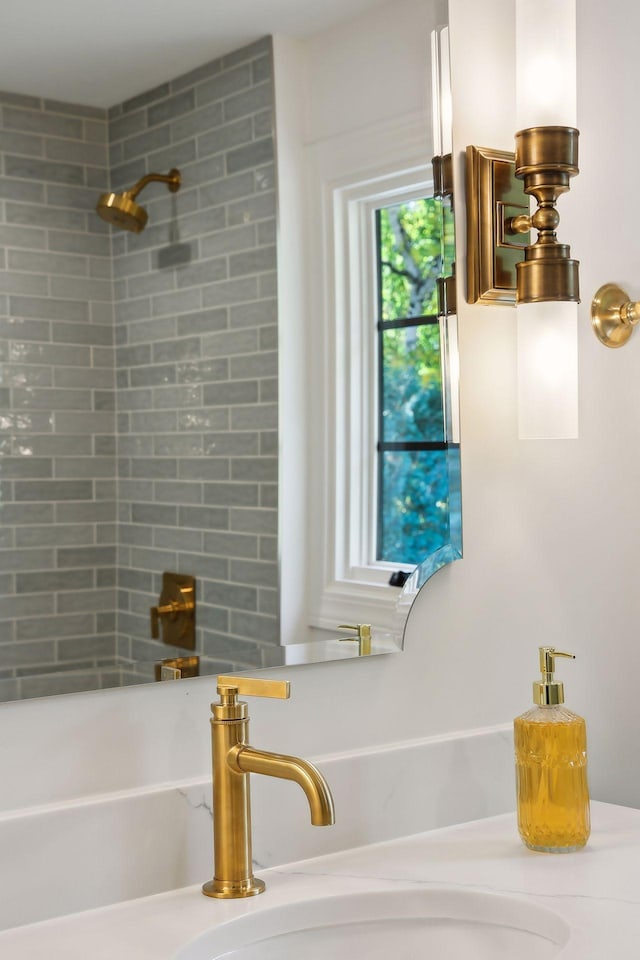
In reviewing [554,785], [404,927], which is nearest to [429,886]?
[404,927]

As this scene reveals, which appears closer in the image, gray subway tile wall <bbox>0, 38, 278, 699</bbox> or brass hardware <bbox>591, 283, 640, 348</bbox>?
gray subway tile wall <bbox>0, 38, 278, 699</bbox>

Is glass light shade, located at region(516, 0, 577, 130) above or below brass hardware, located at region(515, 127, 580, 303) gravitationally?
above

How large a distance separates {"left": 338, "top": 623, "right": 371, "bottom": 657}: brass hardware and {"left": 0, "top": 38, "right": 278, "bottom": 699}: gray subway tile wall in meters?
0.10

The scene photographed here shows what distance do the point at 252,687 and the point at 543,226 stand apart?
25.0 inches

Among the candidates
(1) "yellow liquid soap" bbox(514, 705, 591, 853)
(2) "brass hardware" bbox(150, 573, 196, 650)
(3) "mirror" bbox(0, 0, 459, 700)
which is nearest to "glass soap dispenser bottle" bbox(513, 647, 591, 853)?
(1) "yellow liquid soap" bbox(514, 705, 591, 853)

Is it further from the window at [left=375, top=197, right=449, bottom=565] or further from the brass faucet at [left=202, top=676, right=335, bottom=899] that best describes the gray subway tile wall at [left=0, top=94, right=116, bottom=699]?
the window at [left=375, top=197, right=449, bottom=565]

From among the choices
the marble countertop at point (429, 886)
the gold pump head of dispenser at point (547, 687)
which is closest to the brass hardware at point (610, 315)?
the gold pump head of dispenser at point (547, 687)

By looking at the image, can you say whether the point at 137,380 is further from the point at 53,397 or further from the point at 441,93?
the point at 441,93

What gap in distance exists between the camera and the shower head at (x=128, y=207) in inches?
39.7

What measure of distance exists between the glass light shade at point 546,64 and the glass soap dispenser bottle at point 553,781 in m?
0.66

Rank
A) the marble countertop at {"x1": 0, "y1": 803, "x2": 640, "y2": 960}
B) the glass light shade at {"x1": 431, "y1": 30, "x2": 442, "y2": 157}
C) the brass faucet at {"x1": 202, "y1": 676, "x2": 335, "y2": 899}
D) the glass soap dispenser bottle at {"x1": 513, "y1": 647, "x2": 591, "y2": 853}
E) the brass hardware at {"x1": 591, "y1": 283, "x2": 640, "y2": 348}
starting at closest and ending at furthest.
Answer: the marble countertop at {"x1": 0, "y1": 803, "x2": 640, "y2": 960}, the brass faucet at {"x1": 202, "y1": 676, "x2": 335, "y2": 899}, the glass soap dispenser bottle at {"x1": 513, "y1": 647, "x2": 591, "y2": 853}, the glass light shade at {"x1": 431, "y1": 30, "x2": 442, "y2": 157}, the brass hardware at {"x1": 591, "y1": 283, "x2": 640, "y2": 348}

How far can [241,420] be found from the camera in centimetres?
111

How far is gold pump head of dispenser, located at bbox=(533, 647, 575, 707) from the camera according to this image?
1.19m

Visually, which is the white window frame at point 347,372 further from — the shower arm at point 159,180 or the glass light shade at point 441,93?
the shower arm at point 159,180
